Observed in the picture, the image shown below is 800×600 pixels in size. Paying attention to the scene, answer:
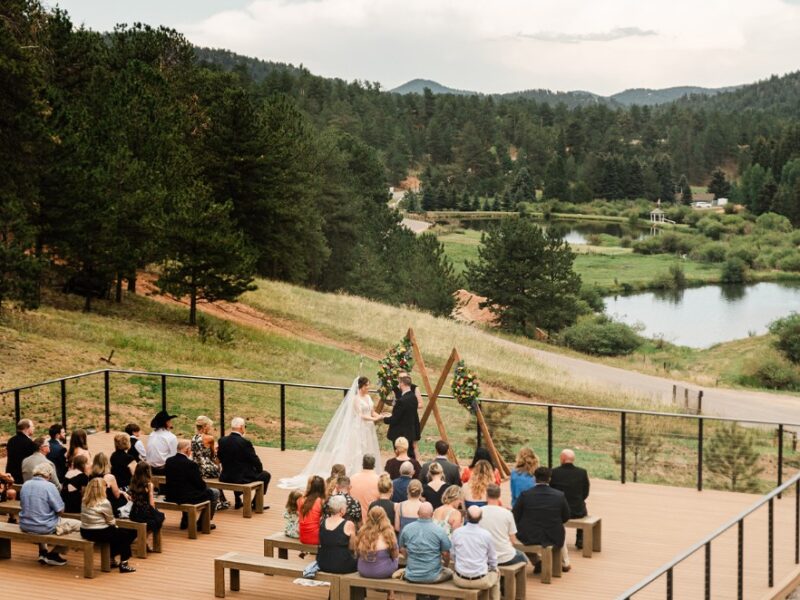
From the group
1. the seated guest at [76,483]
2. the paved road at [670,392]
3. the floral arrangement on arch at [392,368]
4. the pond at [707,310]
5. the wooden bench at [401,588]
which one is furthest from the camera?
the pond at [707,310]

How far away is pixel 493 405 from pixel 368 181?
177ft

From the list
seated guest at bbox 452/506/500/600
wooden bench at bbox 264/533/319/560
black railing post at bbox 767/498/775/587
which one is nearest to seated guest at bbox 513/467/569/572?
seated guest at bbox 452/506/500/600

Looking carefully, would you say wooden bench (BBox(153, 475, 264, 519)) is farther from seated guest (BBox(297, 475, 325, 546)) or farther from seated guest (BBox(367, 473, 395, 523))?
seated guest (BBox(367, 473, 395, 523))

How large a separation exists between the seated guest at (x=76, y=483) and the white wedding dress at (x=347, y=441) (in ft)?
→ 12.2

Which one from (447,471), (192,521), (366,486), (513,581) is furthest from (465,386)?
(513,581)

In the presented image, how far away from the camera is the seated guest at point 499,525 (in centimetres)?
1113

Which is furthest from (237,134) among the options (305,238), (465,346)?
(465,346)

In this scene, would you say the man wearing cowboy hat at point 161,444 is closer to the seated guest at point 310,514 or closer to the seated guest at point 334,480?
the seated guest at point 310,514

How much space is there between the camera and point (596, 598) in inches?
458

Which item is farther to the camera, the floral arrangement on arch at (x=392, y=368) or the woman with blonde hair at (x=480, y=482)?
A: the floral arrangement on arch at (x=392, y=368)

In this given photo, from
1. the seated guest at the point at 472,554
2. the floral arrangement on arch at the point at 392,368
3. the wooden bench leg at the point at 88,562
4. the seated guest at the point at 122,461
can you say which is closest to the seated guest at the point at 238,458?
the seated guest at the point at 122,461

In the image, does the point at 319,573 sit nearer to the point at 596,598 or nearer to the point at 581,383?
the point at 596,598

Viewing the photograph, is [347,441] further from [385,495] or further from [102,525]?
[102,525]

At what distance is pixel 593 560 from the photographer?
13.0 metres
